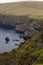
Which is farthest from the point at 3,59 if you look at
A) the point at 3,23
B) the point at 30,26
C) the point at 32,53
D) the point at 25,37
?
the point at 3,23

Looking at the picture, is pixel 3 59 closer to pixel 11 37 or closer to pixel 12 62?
pixel 12 62

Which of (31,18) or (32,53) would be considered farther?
→ (31,18)

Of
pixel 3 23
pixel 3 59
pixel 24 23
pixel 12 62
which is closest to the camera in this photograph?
pixel 12 62

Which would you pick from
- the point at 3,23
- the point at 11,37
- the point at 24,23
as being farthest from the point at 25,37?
the point at 3,23

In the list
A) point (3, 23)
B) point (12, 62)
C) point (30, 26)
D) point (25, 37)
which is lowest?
point (12, 62)

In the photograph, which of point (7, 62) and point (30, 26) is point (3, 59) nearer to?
point (7, 62)

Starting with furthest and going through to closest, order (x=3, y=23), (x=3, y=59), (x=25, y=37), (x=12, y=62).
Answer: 1. (x=3, y=23)
2. (x=25, y=37)
3. (x=3, y=59)
4. (x=12, y=62)

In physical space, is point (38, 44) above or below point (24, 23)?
below
